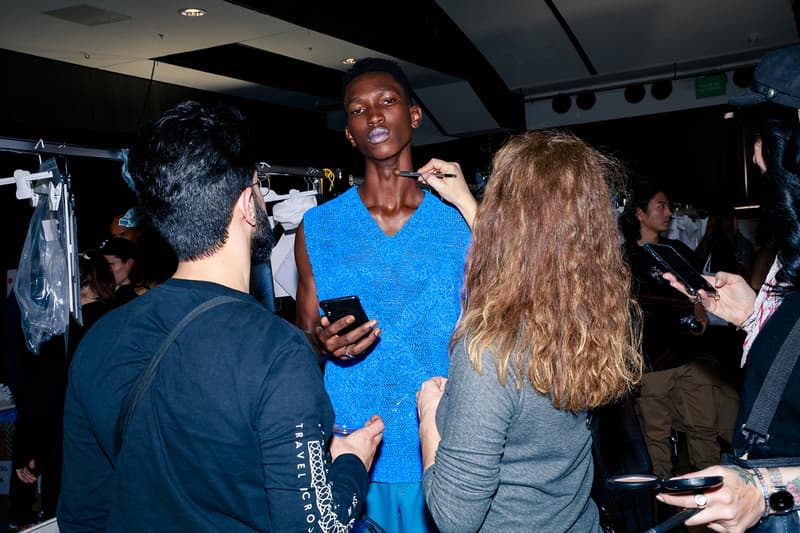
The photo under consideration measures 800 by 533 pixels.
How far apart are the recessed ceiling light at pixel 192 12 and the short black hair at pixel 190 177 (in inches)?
155

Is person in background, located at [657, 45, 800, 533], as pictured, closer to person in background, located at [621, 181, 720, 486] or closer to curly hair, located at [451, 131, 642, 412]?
curly hair, located at [451, 131, 642, 412]

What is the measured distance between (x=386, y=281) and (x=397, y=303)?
0.23 feet

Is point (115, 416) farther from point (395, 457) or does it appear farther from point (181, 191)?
point (395, 457)

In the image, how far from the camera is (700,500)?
1.20 metres

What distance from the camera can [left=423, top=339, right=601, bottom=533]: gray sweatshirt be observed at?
1160 mm

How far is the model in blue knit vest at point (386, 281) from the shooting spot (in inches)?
71.2

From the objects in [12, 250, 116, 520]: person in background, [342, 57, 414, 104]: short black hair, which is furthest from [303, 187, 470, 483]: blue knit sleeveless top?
[12, 250, 116, 520]: person in background

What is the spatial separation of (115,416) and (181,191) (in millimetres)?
377

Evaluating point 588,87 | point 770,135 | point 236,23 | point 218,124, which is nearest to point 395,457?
point 218,124

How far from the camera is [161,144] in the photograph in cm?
116

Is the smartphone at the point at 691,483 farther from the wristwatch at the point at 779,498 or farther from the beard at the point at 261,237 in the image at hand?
the beard at the point at 261,237

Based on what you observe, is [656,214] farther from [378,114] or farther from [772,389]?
[772,389]

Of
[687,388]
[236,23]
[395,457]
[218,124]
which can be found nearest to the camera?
[218,124]

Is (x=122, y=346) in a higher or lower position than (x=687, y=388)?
higher
